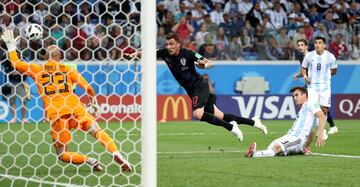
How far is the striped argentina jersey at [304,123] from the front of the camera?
38.9 ft

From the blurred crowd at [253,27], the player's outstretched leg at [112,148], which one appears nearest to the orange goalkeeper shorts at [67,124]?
the player's outstretched leg at [112,148]

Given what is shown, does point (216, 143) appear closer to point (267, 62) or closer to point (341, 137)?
point (341, 137)

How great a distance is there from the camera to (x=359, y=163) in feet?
35.1

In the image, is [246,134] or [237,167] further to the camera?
[246,134]

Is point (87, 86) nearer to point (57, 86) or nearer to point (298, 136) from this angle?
point (57, 86)

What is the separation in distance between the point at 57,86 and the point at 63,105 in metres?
0.26

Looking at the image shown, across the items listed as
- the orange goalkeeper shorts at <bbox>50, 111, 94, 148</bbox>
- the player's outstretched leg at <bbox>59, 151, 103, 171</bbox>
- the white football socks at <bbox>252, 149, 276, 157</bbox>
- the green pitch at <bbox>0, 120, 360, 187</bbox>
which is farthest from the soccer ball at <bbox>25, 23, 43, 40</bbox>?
the white football socks at <bbox>252, 149, 276, 157</bbox>

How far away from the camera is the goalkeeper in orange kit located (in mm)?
9734

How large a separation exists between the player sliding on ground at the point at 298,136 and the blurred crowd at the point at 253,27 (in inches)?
421

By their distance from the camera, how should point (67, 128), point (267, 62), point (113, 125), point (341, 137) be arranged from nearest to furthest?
point (67, 128) → point (341, 137) → point (113, 125) → point (267, 62)

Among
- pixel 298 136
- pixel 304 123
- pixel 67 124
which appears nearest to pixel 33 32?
pixel 67 124

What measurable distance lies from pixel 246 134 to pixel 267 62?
300 inches

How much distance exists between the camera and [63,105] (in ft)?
32.4

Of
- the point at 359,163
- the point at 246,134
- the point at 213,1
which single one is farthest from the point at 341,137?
the point at 213,1
